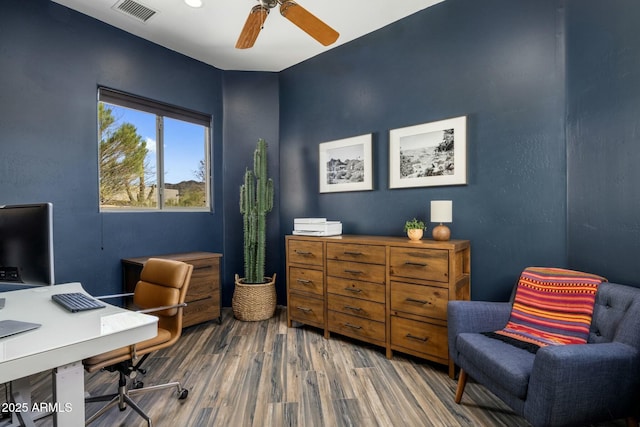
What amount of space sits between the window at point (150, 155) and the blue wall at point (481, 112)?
66.0 inches

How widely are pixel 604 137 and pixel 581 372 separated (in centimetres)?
145

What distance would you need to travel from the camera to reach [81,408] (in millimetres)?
1193

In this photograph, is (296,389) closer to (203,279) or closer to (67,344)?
(67,344)

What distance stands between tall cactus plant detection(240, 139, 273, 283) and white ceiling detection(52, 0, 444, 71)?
3.43 feet

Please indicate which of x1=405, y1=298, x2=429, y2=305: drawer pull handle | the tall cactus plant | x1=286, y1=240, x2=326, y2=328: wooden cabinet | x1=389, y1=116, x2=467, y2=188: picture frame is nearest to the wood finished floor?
x1=286, y1=240, x2=326, y2=328: wooden cabinet

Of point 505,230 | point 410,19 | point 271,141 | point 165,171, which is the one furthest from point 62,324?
point 410,19

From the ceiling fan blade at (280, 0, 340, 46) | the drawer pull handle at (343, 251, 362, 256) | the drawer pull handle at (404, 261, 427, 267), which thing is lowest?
the drawer pull handle at (404, 261, 427, 267)

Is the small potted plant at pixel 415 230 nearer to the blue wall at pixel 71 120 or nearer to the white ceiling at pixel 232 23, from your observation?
the white ceiling at pixel 232 23

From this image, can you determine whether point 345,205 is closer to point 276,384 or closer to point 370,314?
point 370,314

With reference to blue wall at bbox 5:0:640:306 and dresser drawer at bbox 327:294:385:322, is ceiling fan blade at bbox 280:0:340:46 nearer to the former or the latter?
blue wall at bbox 5:0:640:306

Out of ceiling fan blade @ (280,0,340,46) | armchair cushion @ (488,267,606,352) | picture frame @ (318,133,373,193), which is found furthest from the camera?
picture frame @ (318,133,373,193)

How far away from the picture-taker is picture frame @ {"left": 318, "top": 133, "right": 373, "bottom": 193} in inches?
129

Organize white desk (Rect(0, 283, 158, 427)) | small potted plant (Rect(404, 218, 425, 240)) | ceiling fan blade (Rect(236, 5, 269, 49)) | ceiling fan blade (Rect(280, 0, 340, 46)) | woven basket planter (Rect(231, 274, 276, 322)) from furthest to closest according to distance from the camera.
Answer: woven basket planter (Rect(231, 274, 276, 322)), small potted plant (Rect(404, 218, 425, 240)), ceiling fan blade (Rect(236, 5, 269, 49)), ceiling fan blade (Rect(280, 0, 340, 46)), white desk (Rect(0, 283, 158, 427))

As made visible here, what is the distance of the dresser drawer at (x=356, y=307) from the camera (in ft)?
8.81
